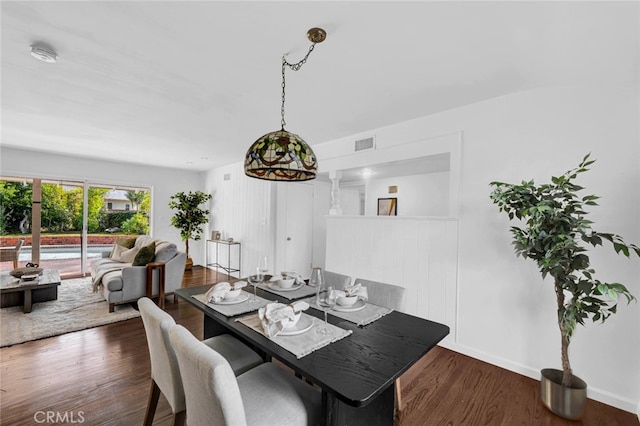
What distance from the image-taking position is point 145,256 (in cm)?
399

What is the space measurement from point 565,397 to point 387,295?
1342mm

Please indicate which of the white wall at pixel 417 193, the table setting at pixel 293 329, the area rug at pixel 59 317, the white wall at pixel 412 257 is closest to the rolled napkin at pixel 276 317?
the table setting at pixel 293 329

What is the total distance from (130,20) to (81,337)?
3.16m

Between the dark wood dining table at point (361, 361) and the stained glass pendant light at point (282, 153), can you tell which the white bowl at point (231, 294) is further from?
the stained glass pendant light at point (282, 153)

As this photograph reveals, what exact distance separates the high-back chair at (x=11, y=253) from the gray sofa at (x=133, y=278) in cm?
185

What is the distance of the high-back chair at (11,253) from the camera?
4.87 metres

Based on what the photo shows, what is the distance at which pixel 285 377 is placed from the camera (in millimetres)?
1467

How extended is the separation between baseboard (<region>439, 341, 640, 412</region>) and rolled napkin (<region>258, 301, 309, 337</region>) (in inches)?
81.3

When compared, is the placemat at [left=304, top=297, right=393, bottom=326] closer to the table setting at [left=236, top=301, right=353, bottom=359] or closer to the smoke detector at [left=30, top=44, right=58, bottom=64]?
the table setting at [left=236, top=301, right=353, bottom=359]

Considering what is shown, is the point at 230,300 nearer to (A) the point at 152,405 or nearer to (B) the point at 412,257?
(A) the point at 152,405

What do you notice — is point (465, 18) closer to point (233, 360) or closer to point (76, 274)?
point (233, 360)

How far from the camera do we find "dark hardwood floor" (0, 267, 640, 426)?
1.86m

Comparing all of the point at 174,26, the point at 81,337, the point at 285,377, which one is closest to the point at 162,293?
the point at 81,337

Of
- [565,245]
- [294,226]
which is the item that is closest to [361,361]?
[565,245]
